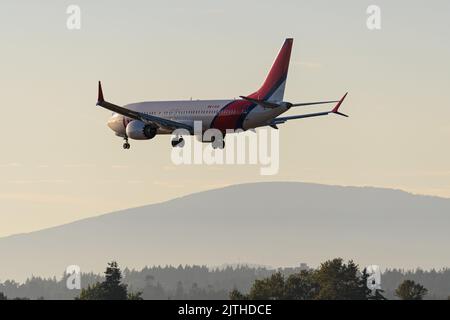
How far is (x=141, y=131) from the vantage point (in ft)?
448

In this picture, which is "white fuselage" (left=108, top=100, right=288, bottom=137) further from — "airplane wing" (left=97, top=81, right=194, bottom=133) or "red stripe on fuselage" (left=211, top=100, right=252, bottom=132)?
"airplane wing" (left=97, top=81, right=194, bottom=133)

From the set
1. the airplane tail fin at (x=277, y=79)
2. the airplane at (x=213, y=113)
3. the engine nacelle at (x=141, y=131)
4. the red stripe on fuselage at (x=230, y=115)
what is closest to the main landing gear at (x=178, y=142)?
the airplane at (x=213, y=113)

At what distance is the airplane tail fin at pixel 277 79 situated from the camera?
5369 inches

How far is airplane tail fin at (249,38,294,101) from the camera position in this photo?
13638 cm

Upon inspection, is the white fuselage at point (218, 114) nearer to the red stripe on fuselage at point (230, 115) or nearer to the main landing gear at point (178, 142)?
the red stripe on fuselage at point (230, 115)

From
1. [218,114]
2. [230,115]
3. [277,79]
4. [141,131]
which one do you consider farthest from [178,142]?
[277,79]

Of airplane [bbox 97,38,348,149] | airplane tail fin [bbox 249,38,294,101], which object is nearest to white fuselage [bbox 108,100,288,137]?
airplane [bbox 97,38,348,149]

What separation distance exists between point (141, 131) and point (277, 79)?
49.7 ft

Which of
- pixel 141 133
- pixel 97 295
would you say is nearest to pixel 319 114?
pixel 141 133

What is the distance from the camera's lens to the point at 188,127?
135500 millimetres

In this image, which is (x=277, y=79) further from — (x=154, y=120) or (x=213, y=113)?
(x=154, y=120)
